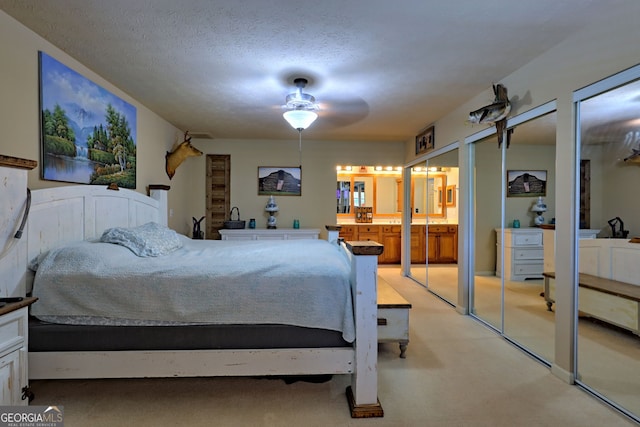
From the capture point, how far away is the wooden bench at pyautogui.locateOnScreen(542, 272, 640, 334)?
2.11 metres

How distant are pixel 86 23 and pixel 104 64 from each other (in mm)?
674

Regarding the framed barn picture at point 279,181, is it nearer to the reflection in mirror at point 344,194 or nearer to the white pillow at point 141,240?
the reflection in mirror at point 344,194

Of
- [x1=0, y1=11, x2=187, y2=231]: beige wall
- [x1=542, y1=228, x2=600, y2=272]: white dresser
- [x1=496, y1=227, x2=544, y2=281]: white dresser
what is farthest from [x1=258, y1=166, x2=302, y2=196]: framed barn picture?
[x1=542, y1=228, x2=600, y2=272]: white dresser

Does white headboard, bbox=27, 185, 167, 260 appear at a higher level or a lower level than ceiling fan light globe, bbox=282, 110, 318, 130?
lower

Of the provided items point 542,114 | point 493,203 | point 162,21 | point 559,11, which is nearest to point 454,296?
point 493,203

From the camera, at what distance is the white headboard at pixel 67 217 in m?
1.96

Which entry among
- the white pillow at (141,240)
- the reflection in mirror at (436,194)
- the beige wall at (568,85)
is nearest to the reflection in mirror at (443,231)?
the reflection in mirror at (436,194)

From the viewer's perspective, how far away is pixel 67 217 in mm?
2398

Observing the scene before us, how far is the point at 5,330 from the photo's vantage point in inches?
62.3

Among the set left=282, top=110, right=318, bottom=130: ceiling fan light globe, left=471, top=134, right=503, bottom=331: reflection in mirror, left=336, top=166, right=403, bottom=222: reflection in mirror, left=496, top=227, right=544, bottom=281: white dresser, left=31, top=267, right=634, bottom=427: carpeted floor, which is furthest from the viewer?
left=336, top=166, right=403, bottom=222: reflection in mirror

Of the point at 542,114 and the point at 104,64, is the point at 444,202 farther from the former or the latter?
the point at 104,64

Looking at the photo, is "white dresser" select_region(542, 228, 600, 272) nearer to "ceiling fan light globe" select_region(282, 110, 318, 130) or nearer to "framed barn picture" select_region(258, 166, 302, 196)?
"ceiling fan light globe" select_region(282, 110, 318, 130)

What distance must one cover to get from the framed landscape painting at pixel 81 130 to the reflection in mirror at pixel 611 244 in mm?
3755

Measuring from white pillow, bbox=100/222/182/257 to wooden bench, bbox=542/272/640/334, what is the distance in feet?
10.1
